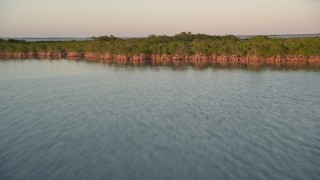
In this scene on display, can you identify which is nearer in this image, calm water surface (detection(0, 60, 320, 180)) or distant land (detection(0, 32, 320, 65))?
calm water surface (detection(0, 60, 320, 180))

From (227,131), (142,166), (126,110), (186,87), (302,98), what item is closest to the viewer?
(142,166)

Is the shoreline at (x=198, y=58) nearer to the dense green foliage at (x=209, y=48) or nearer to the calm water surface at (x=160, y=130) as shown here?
the dense green foliage at (x=209, y=48)

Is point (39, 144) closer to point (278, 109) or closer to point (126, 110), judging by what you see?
point (126, 110)

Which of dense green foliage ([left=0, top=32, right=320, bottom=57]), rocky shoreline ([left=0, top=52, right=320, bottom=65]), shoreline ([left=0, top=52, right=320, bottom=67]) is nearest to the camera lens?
shoreline ([left=0, top=52, right=320, bottom=67])

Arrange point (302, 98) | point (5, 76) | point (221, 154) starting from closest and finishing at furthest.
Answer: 1. point (221, 154)
2. point (302, 98)
3. point (5, 76)

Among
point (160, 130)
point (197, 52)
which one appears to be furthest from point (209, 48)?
point (160, 130)

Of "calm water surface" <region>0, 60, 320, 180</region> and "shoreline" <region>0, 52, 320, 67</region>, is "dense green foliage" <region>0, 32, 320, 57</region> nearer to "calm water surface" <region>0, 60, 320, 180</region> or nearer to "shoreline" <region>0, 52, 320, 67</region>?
"shoreline" <region>0, 52, 320, 67</region>

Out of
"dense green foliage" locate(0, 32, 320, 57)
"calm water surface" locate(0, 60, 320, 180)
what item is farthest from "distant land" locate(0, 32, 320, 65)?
"calm water surface" locate(0, 60, 320, 180)

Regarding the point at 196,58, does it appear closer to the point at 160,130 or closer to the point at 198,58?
the point at 198,58

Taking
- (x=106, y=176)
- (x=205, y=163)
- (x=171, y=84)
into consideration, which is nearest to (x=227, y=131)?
(x=205, y=163)
